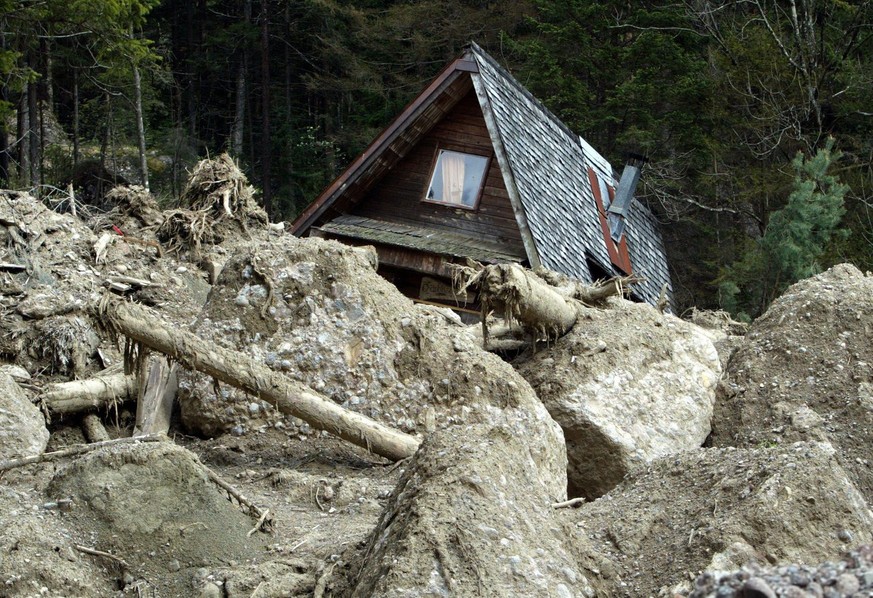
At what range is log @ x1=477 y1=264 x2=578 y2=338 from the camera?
8.33 metres

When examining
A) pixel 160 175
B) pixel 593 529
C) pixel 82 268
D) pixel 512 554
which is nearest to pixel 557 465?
pixel 593 529

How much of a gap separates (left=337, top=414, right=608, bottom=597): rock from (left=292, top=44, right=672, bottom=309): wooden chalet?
1163 centimetres

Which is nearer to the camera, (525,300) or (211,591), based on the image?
(211,591)

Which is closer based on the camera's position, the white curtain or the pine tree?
the white curtain

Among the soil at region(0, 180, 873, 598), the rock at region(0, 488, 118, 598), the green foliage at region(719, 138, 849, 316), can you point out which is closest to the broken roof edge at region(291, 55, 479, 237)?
the soil at region(0, 180, 873, 598)

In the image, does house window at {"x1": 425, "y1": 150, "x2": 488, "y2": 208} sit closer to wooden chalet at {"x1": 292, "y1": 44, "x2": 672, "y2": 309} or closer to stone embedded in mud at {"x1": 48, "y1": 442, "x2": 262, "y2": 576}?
wooden chalet at {"x1": 292, "y1": 44, "x2": 672, "y2": 309}

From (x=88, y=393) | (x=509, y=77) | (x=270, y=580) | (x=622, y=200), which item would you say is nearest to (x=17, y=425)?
(x=88, y=393)

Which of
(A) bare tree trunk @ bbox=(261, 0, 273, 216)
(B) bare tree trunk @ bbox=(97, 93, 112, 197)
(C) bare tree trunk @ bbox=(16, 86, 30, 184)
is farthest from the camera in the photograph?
(A) bare tree trunk @ bbox=(261, 0, 273, 216)

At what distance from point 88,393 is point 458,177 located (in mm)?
10729

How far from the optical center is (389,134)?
1784 centimetres

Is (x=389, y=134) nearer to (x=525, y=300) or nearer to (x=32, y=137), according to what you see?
(x=525, y=300)

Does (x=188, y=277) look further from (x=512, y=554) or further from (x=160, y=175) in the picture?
(x=160, y=175)

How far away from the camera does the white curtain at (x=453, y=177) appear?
18297 millimetres

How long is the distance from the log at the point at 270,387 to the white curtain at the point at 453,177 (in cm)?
1094
